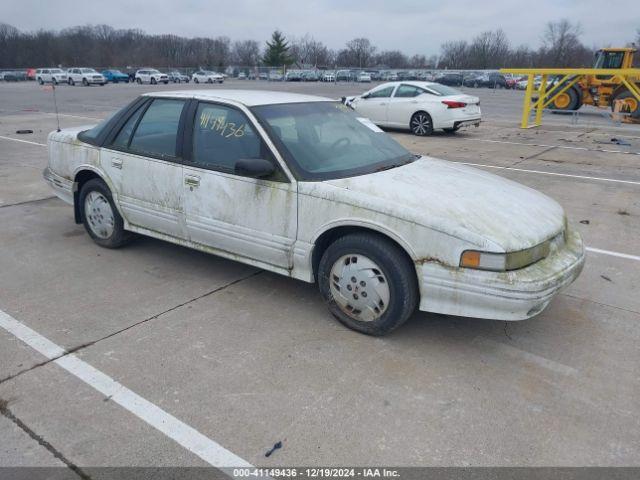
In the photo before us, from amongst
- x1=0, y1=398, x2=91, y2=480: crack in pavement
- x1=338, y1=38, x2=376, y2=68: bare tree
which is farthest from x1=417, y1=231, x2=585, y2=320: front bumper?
x1=338, y1=38, x2=376, y2=68: bare tree

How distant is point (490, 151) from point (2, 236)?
985cm

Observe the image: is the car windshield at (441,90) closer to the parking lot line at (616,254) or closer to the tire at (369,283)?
the parking lot line at (616,254)

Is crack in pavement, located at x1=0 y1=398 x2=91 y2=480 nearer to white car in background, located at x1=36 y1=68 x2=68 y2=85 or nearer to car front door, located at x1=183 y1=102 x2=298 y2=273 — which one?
car front door, located at x1=183 y1=102 x2=298 y2=273

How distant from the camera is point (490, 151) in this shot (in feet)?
39.0

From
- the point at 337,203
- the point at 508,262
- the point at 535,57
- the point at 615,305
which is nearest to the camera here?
the point at 508,262

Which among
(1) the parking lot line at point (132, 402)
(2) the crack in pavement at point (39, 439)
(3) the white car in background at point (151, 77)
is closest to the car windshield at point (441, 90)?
(1) the parking lot line at point (132, 402)

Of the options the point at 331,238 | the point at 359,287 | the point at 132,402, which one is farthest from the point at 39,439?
the point at 331,238

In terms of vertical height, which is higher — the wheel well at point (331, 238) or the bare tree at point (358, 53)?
the bare tree at point (358, 53)

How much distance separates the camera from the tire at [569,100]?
20.5 m

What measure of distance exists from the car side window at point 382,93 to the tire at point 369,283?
12071 millimetres

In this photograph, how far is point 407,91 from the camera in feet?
47.4

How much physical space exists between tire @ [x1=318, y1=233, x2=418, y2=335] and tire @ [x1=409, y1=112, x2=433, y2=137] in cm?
1136

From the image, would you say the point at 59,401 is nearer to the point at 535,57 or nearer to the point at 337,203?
the point at 337,203

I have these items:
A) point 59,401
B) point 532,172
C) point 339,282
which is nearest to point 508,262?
point 339,282
